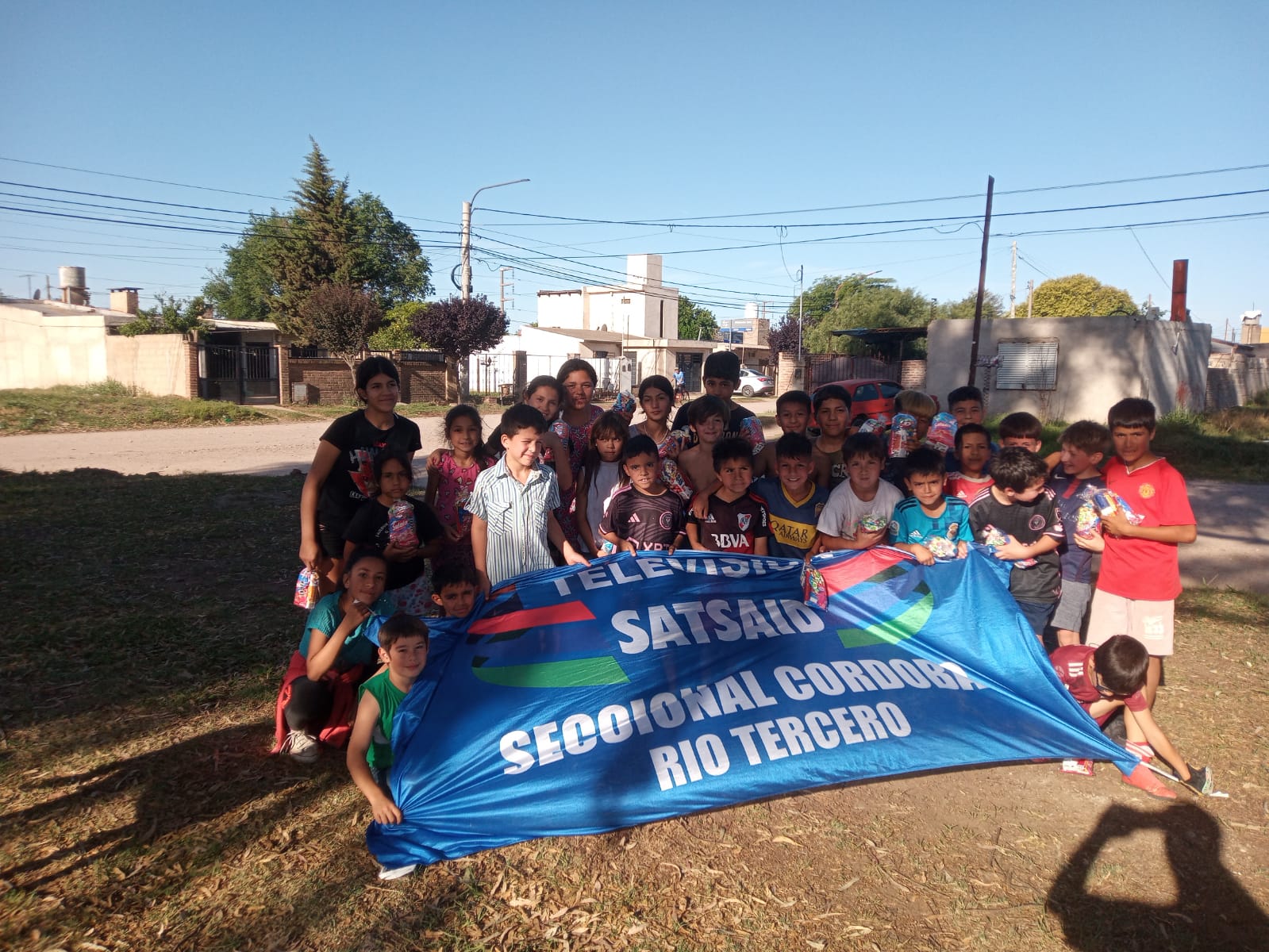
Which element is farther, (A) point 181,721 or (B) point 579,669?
(A) point 181,721

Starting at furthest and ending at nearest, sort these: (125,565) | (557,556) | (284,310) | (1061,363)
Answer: (284,310) → (1061,363) → (125,565) → (557,556)

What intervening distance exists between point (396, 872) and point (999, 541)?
3.11 meters

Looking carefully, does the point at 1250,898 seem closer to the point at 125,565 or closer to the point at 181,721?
the point at 181,721

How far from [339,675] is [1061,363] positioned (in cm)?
2232

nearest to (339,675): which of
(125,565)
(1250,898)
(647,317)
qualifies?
(1250,898)

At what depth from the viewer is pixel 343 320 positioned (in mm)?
30062

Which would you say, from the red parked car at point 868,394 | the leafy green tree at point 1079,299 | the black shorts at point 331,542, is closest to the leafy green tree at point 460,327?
the red parked car at point 868,394

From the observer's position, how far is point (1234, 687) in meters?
4.93

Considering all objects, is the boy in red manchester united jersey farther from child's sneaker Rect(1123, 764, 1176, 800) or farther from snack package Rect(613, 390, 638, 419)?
snack package Rect(613, 390, 638, 419)

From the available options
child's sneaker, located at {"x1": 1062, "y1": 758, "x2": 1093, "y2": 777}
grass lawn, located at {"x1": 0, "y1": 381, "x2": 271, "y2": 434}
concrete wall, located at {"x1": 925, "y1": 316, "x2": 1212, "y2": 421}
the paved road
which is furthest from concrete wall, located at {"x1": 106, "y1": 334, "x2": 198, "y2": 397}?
child's sneaker, located at {"x1": 1062, "y1": 758, "x2": 1093, "y2": 777}

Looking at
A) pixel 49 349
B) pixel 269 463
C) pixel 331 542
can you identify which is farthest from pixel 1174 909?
pixel 49 349

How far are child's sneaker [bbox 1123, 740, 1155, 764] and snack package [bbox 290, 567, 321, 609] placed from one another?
3.76m

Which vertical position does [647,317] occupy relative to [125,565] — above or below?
above

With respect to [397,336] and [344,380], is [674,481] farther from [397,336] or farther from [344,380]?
[397,336]
